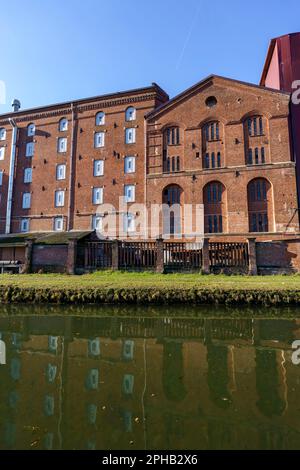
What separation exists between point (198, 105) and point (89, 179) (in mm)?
12444

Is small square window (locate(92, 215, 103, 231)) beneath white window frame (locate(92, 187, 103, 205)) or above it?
beneath

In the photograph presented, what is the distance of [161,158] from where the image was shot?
27.3m

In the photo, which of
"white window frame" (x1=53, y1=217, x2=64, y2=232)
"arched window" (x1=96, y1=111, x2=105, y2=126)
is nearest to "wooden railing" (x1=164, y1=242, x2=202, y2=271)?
"white window frame" (x1=53, y1=217, x2=64, y2=232)

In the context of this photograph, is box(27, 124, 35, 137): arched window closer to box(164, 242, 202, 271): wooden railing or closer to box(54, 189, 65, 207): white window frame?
box(54, 189, 65, 207): white window frame

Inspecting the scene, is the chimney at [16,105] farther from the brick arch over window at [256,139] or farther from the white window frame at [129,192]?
the brick arch over window at [256,139]

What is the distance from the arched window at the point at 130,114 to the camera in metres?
30.1

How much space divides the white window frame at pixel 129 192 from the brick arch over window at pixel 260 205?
1037cm

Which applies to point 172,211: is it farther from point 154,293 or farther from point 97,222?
point 154,293

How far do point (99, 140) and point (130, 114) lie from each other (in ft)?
13.3

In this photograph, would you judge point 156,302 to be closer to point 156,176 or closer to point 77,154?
point 156,176

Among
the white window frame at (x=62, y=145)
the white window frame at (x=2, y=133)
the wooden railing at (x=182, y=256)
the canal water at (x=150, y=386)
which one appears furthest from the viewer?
the white window frame at (x=2, y=133)

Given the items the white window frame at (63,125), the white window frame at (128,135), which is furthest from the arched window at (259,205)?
the white window frame at (63,125)

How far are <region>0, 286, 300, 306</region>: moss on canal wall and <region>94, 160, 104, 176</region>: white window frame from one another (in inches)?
790

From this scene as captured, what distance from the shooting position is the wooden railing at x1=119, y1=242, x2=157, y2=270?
17094 millimetres
